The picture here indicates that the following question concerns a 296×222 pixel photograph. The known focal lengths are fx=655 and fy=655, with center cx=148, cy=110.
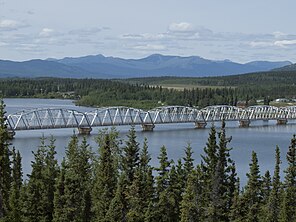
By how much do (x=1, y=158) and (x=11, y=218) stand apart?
508cm

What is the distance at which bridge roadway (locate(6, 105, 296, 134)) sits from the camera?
343 feet

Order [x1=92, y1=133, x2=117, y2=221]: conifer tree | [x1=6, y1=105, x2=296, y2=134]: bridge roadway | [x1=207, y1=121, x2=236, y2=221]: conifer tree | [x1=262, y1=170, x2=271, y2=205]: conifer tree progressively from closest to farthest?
[x1=207, y1=121, x2=236, y2=221]: conifer tree, [x1=92, y1=133, x2=117, y2=221]: conifer tree, [x1=262, y1=170, x2=271, y2=205]: conifer tree, [x1=6, y1=105, x2=296, y2=134]: bridge roadway

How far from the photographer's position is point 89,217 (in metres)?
33.2

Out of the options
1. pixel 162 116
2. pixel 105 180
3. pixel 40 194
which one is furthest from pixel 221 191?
pixel 162 116

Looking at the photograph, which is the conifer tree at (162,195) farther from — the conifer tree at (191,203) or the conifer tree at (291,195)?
the conifer tree at (291,195)

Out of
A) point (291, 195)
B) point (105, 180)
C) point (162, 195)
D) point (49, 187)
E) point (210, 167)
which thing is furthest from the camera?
point (291, 195)

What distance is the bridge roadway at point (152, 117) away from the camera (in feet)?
343

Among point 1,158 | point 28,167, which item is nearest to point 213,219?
point 1,158

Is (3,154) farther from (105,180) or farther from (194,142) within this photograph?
(194,142)

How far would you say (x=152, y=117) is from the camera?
429 feet

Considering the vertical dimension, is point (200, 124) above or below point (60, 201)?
Result: below

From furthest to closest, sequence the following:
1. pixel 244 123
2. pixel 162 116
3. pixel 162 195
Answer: pixel 162 116 < pixel 244 123 < pixel 162 195

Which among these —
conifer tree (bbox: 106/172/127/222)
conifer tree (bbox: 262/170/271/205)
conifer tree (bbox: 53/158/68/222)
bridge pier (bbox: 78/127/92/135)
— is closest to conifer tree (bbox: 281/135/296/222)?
conifer tree (bbox: 262/170/271/205)

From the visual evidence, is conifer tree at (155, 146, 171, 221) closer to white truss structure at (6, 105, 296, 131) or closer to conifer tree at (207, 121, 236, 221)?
conifer tree at (207, 121, 236, 221)
